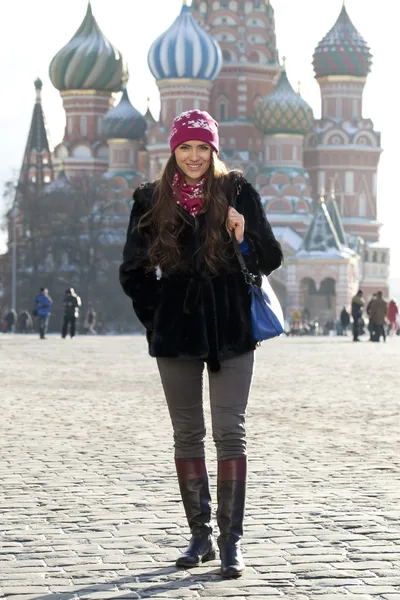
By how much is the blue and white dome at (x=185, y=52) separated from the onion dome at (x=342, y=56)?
8562 mm

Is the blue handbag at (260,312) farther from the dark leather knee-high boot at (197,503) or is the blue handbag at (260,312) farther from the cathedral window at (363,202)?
the cathedral window at (363,202)

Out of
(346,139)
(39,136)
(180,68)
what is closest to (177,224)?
(180,68)

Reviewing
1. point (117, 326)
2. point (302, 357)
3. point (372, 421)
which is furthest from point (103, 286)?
point (372, 421)

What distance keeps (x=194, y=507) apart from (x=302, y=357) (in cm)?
1908

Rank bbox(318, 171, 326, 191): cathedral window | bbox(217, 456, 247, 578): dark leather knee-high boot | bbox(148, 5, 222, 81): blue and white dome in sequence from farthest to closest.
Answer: bbox(318, 171, 326, 191): cathedral window → bbox(148, 5, 222, 81): blue and white dome → bbox(217, 456, 247, 578): dark leather knee-high boot

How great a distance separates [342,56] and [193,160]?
88425 mm

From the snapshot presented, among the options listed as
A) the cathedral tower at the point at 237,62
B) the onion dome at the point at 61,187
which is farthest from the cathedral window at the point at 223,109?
the onion dome at the point at 61,187

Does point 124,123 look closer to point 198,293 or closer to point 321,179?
point 321,179

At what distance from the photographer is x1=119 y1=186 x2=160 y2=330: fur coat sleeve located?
6086mm

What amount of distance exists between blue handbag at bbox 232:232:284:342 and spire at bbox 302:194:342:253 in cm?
7506

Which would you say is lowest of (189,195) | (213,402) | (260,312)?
(213,402)

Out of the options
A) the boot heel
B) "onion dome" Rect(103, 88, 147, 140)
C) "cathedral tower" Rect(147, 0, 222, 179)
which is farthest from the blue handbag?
"onion dome" Rect(103, 88, 147, 140)

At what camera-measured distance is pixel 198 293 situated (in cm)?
605

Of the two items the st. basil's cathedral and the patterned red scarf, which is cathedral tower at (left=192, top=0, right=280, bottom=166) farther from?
the patterned red scarf
